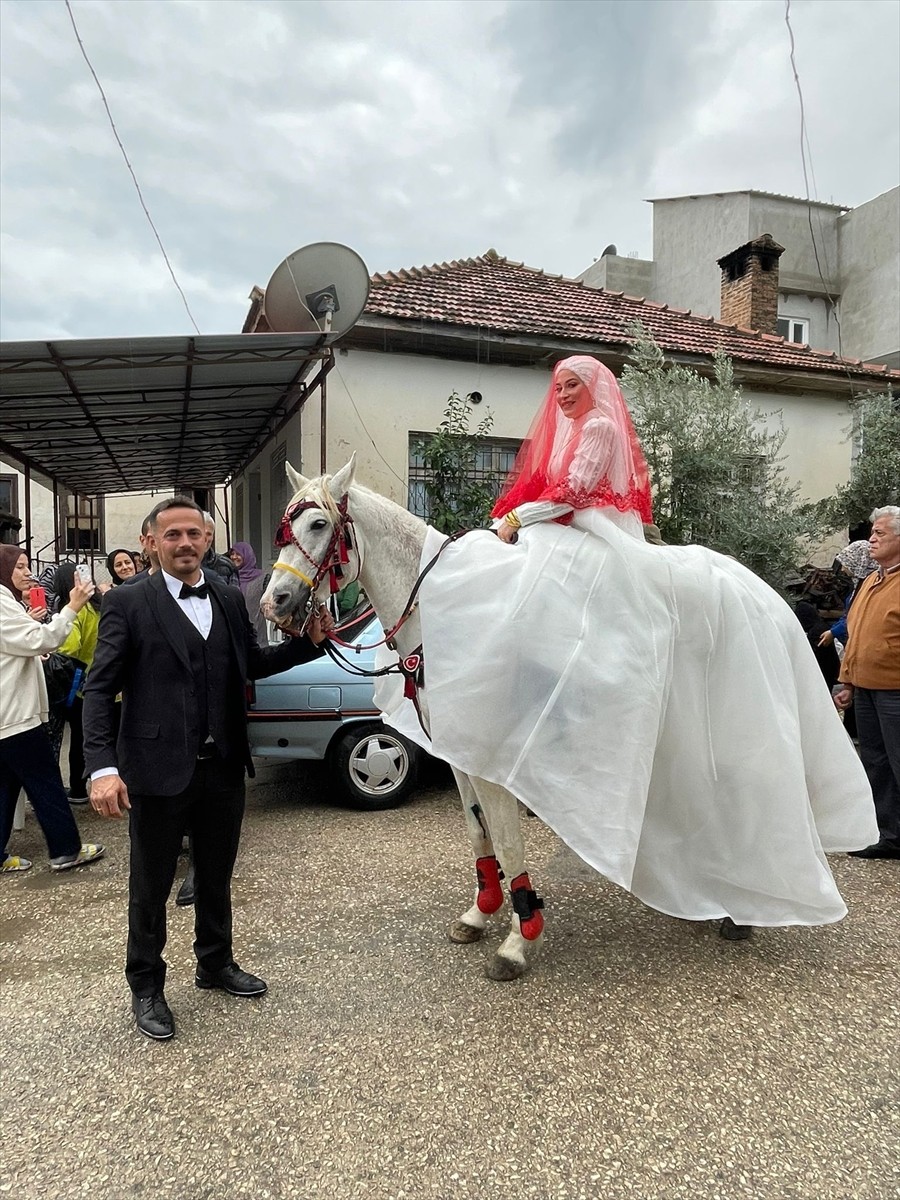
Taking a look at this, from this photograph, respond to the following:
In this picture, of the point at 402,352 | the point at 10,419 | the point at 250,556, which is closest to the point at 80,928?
the point at 250,556

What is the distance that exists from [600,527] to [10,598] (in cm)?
341

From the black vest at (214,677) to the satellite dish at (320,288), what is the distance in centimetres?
494

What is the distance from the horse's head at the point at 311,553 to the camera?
284cm

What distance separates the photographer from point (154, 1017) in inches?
109

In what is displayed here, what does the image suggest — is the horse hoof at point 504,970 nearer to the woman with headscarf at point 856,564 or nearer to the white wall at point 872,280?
the woman with headscarf at point 856,564

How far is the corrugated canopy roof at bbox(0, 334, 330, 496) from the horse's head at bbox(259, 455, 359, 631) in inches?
157

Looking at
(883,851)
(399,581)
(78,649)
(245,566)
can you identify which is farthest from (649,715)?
(245,566)

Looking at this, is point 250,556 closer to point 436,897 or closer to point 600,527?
point 436,897

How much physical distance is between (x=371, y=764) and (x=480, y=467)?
5.59 metres

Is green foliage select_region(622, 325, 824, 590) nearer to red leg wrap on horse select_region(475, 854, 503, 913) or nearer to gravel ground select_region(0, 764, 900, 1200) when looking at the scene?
gravel ground select_region(0, 764, 900, 1200)

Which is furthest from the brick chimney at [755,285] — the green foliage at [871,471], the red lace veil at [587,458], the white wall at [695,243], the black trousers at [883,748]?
the red lace veil at [587,458]

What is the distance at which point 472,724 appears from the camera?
284 centimetres

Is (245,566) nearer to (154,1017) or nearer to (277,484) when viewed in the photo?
(277,484)

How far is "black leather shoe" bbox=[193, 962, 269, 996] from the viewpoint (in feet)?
9.81
